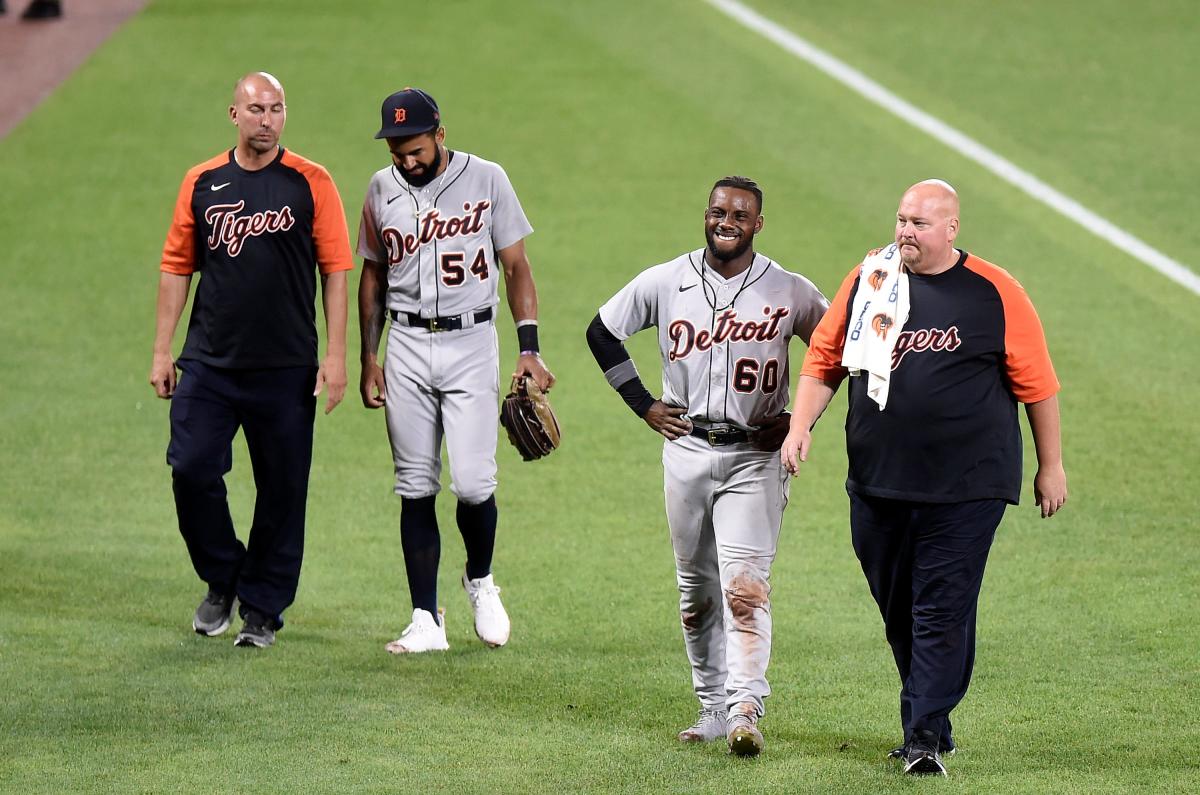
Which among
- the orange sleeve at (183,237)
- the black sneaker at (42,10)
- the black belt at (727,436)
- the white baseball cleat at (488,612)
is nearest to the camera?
the black belt at (727,436)

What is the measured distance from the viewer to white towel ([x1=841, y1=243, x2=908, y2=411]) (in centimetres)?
564

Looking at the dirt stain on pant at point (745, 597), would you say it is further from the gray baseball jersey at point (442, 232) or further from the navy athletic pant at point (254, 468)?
the navy athletic pant at point (254, 468)

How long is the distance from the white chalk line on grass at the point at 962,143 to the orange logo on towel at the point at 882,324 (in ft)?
27.7

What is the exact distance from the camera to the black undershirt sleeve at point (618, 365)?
248 inches

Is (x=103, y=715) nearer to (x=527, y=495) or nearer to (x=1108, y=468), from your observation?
(x=527, y=495)

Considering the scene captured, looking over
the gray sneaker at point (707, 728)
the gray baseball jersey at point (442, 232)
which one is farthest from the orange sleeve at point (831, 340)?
the gray baseball jersey at point (442, 232)

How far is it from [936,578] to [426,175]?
8.86 feet

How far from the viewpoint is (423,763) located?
19.6ft

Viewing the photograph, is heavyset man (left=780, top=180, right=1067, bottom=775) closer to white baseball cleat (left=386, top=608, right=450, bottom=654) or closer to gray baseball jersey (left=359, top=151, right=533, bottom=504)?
gray baseball jersey (left=359, top=151, right=533, bottom=504)

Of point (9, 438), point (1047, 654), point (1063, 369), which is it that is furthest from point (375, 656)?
point (1063, 369)

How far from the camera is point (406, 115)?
274 inches

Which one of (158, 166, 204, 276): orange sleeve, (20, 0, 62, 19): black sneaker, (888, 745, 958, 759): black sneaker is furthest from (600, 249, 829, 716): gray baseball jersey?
(20, 0, 62, 19): black sneaker

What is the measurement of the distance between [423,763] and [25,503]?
4191 mm

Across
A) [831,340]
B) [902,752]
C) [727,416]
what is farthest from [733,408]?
[902,752]
